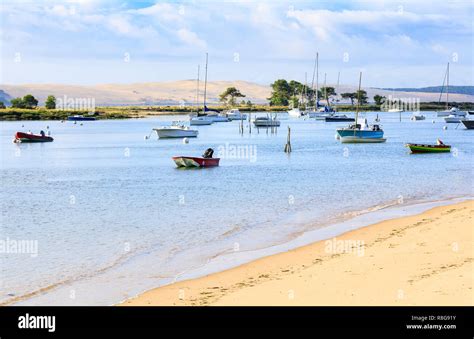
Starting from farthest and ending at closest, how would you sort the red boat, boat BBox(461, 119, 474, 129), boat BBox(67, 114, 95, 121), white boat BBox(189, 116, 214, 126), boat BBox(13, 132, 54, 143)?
boat BBox(67, 114, 95, 121)
white boat BBox(189, 116, 214, 126)
boat BBox(461, 119, 474, 129)
boat BBox(13, 132, 54, 143)
the red boat

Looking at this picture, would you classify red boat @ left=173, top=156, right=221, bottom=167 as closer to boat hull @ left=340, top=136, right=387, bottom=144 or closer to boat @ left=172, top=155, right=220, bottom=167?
boat @ left=172, top=155, right=220, bottom=167

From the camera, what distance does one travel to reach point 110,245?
984 inches

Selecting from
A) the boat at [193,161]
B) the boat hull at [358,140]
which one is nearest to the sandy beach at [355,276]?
the boat at [193,161]

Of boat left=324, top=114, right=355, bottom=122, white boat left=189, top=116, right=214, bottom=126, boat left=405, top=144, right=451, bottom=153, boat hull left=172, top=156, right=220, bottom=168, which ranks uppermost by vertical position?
boat left=405, top=144, right=451, bottom=153

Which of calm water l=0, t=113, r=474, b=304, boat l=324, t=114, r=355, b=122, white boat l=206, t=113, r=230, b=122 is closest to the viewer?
calm water l=0, t=113, r=474, b=304

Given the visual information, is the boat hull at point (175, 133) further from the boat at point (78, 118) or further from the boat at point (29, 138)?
the boat at point (78, 118)

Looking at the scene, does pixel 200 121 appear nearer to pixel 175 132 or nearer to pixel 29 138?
pixel 175 132

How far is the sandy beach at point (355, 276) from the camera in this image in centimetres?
1473

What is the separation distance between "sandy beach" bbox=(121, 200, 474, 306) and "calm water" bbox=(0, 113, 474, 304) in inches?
72.1

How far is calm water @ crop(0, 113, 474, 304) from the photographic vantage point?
67.6 ft

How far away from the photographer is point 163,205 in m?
35.9

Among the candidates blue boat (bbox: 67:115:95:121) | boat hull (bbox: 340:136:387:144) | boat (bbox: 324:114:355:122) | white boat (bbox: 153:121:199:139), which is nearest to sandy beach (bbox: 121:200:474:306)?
boat hull (bbox: 340:136:387:144)

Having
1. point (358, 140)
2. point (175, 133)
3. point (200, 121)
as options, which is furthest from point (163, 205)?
point (200, 121)

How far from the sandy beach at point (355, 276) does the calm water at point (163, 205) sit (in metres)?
1.83
